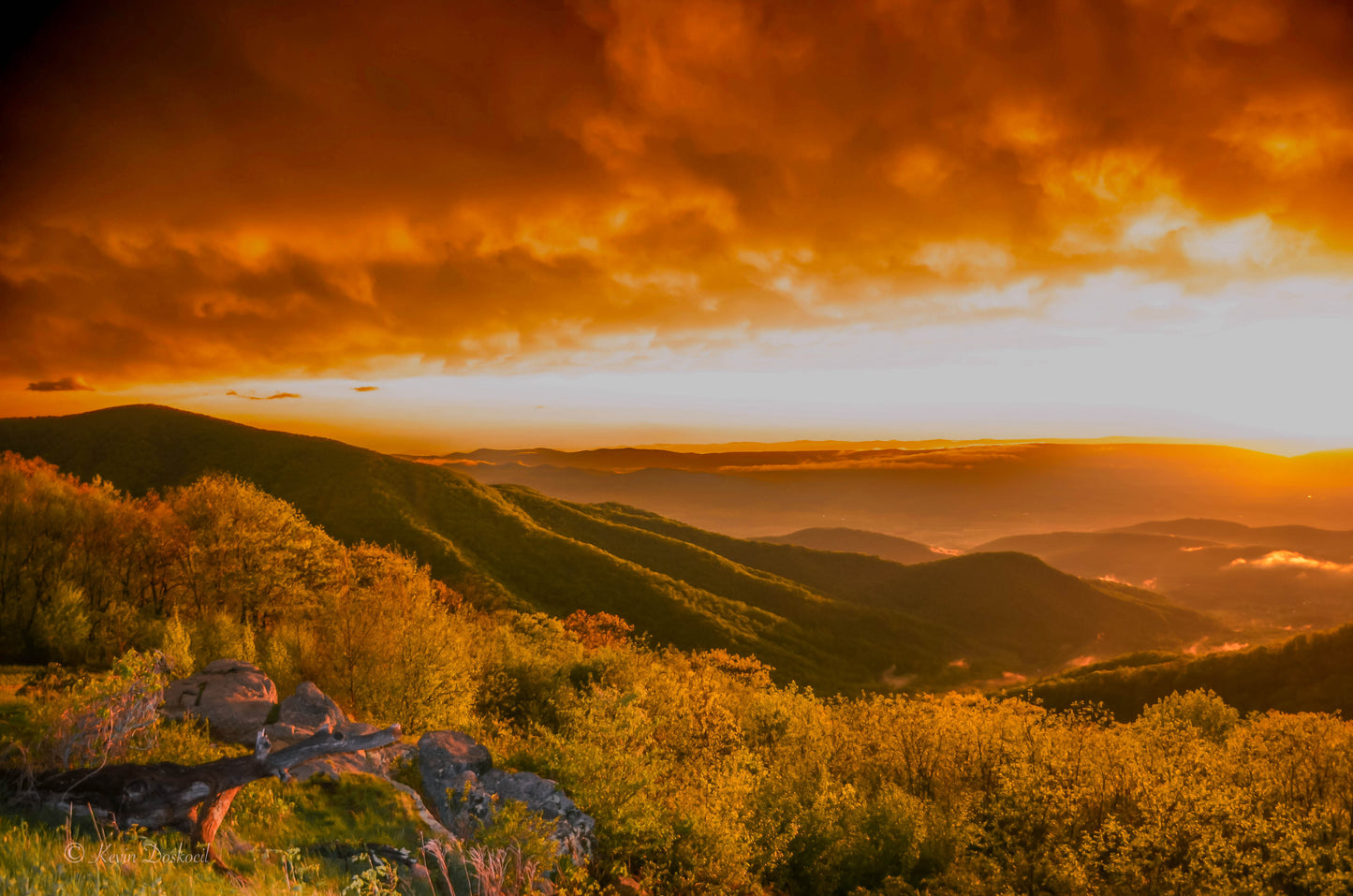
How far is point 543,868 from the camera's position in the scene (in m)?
19.3

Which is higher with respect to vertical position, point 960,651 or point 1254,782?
point 1254,782

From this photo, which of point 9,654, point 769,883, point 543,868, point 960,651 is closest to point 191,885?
point 543,868

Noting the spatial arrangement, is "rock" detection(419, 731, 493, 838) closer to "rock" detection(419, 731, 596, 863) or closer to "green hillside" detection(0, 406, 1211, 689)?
"rock" detection(419, 731, 596, 863)

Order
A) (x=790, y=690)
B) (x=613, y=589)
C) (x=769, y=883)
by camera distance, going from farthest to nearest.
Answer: (x=613, y=589), (x=790, y=690), (x=769, y=883)

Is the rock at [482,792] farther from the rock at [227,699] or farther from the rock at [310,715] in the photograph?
the rock at [227,699]

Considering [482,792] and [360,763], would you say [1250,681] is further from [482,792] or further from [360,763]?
[360,763]

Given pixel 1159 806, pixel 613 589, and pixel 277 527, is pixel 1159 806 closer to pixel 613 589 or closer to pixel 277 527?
pixel 277 527

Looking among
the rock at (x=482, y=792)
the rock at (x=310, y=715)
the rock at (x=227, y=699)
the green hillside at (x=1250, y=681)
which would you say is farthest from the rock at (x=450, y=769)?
the green hillside at (x=1250, y=681)

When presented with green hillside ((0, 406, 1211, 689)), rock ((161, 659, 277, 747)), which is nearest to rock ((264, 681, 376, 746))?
rock ((161, 659, 277, 747))

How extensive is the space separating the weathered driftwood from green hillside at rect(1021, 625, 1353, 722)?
116073mm

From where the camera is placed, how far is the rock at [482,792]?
22.9m

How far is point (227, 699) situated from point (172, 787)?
16.4m

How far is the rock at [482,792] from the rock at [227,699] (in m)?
7.01

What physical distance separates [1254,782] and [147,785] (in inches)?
2356
